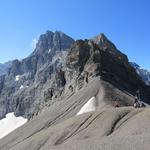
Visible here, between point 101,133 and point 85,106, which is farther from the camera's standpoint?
point 85,106

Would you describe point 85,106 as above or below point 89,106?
above

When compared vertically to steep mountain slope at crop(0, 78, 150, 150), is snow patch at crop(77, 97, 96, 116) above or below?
above

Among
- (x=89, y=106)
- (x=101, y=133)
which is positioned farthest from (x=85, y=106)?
(x=101, y=133)

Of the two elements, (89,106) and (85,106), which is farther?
(85,106)

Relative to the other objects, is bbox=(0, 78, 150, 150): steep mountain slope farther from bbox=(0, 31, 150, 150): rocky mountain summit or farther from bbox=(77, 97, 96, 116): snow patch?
bbox=(77, 97, 96, 116): snow patch

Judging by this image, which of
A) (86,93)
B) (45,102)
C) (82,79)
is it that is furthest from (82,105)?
(45,102)

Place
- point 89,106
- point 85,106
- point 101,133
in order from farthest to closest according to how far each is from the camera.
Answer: point 85,106 < point 89,106 < point 101,133

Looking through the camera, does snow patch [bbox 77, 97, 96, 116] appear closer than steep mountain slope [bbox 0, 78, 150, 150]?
No

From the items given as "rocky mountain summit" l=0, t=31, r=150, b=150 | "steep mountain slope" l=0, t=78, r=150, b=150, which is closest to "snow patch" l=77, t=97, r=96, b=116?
"rocky mountain summit" l=0, t=31, r=150, b=150

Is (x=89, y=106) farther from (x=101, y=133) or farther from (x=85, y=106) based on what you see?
(x=101, y=133)

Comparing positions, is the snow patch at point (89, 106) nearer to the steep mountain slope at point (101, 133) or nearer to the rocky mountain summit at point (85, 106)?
the rocky mountain summit at point (85, 106)

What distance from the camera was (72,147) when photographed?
4294cm

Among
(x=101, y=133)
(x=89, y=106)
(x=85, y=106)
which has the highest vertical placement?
(x=85, y=106)

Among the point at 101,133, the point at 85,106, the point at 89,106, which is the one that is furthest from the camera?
the point at 85,106
